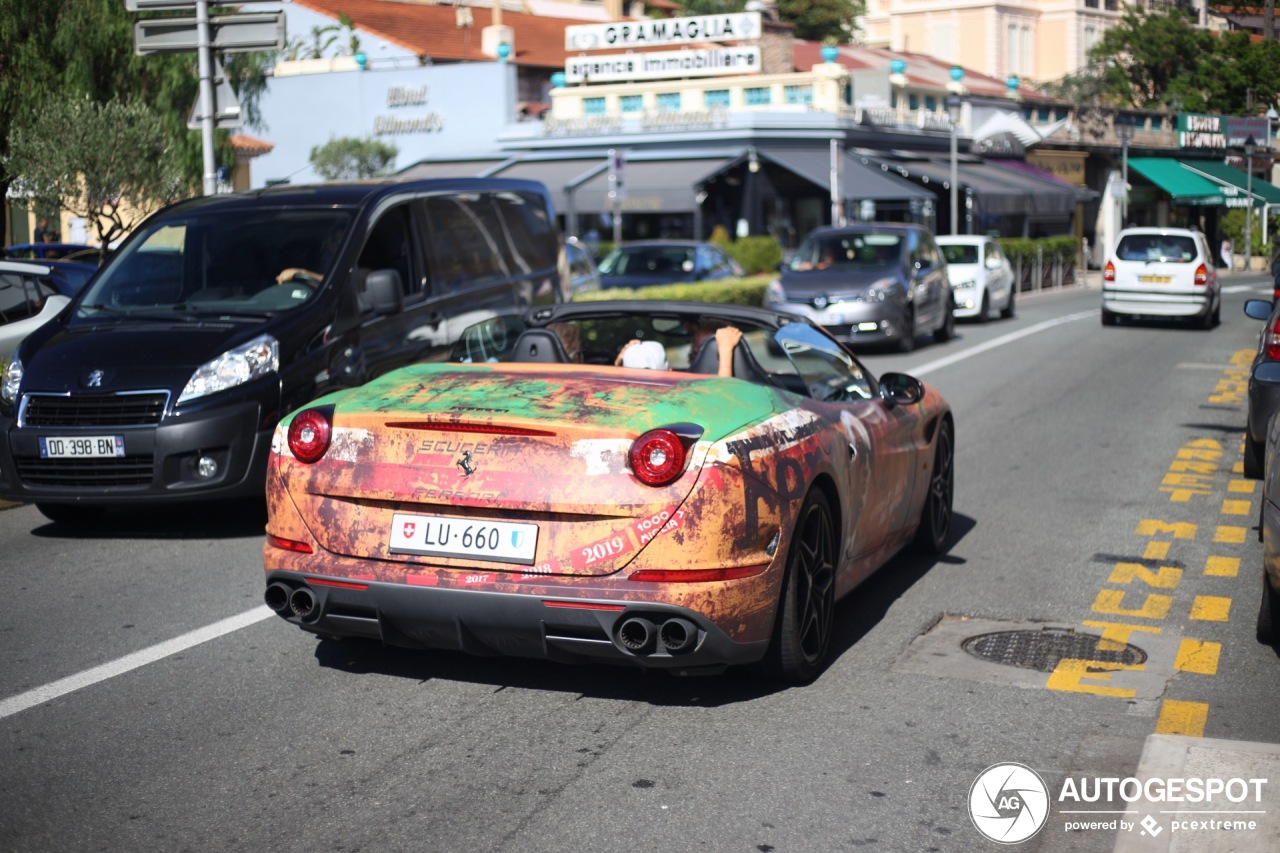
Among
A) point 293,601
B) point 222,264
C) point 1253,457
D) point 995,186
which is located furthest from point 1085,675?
point 995,186

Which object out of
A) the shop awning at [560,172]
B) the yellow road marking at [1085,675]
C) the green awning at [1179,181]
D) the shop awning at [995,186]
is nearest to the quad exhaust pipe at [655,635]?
the yellow road marking at [1085,675]

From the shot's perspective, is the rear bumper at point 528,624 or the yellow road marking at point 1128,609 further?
the yellow road marking at point 1128,609

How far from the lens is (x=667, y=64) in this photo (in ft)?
168

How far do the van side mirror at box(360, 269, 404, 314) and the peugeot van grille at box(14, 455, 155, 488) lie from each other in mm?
1786

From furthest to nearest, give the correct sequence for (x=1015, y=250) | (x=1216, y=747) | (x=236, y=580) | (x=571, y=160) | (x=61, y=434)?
(x=571, y=160) → (x=1015, y=250) → (x=61, y=434) → (x=236, y=580) → (x=1216, y=747)

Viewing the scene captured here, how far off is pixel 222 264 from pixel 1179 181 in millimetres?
54919

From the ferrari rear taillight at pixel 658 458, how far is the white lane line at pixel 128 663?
7.32 ft

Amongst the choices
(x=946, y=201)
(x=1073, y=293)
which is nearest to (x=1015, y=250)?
(x=1073, y=293)

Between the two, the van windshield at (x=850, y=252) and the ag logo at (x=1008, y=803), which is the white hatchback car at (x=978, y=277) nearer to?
the van windshield at (x=850, y=252)

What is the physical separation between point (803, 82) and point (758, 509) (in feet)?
151

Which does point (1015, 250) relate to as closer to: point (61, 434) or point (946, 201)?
point (946, 201)

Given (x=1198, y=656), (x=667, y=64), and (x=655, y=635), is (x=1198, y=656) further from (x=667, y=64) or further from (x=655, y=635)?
(x=667, y=64)

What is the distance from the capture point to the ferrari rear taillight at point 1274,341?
9.77 meters

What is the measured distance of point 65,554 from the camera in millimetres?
8297
